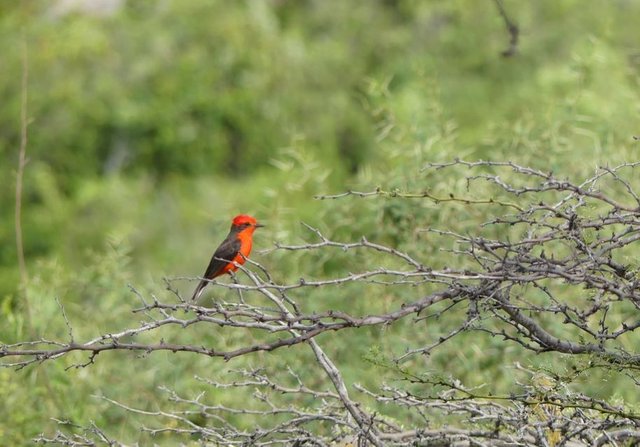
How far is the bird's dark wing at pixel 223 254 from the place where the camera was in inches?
265

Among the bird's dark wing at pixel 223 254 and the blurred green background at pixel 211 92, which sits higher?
the blurred green background at pixel 211 92

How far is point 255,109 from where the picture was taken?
28.8 meters

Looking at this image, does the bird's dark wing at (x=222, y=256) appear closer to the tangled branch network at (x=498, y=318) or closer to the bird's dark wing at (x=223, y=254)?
the bird's dark wing at (x=223, y=254)

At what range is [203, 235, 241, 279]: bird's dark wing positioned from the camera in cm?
673

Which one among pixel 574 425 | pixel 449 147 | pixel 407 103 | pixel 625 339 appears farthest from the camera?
pixel 407 103

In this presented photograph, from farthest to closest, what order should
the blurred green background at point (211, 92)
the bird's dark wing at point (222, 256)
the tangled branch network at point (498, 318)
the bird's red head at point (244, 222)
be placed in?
1. the blurred green background at point (211, 92)
2. the bird's red head at point (244, 222)
3. the bird's dark wing at point (222, 256)
4. the tangled branch network at point (498, 318)

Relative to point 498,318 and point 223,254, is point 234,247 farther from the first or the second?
point 498,318

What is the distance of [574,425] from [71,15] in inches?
1110

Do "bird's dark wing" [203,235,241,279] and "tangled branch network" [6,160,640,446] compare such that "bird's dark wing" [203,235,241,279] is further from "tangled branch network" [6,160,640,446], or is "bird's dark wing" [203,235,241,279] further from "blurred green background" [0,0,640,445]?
"blurred green background" [0,0,640,445]

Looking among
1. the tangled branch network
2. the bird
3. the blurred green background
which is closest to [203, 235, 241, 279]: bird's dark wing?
the bird

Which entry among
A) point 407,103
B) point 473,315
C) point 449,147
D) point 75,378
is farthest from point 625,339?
point 407,103

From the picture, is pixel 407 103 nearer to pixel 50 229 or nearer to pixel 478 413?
pixel 50 229

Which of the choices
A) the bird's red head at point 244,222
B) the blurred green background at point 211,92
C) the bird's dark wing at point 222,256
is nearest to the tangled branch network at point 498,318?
the bird's dark wing at point 222,256

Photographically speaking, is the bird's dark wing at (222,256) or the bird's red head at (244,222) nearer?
the bird's dark wing at (222,256)
